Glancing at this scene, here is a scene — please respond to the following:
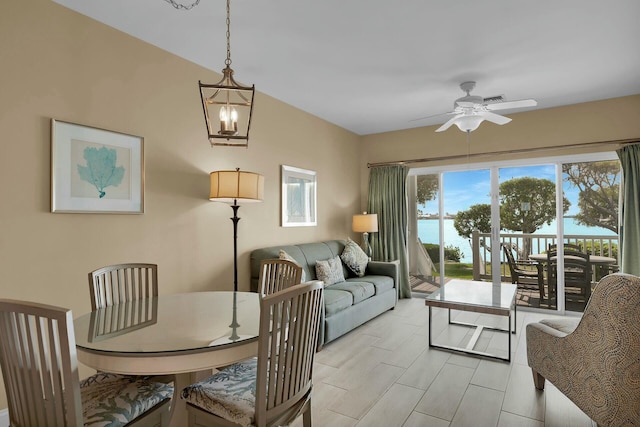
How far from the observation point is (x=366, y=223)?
5.25 meters

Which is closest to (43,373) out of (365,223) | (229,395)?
(229,395)

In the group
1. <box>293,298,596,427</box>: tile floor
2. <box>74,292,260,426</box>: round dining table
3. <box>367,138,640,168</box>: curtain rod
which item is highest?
<box>367,138,640,168</box>: curtain rod

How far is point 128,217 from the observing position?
2682 millimetres

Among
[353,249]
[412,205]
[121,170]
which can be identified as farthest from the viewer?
[412,205]

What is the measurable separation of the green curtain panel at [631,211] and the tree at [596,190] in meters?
0.24

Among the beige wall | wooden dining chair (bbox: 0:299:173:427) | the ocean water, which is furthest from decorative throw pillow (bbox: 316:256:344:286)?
wooden dining chair (bbox: 0:299:173:427)

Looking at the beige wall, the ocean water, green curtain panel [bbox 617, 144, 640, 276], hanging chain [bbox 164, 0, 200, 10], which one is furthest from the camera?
the ocean water

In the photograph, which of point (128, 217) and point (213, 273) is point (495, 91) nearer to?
point (213, 273)

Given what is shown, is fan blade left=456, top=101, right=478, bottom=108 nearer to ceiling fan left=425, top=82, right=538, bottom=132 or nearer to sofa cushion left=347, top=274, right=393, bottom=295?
ceiling fan left=425, top=82, right=538, bottom=132

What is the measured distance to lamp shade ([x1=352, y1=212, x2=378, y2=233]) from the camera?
525 centimetres

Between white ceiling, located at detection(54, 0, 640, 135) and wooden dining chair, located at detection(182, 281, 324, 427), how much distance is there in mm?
2017

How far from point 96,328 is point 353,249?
11.8ft

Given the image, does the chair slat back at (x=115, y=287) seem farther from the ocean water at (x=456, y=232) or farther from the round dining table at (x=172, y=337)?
the ocean water at (x=456, y=232)

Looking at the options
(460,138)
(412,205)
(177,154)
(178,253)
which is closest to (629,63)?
(460,138)
